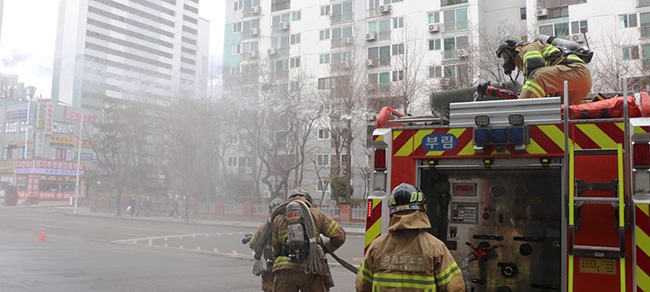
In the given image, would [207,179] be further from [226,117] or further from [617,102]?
[617,102]

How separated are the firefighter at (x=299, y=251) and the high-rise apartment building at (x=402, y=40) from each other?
55.4 ft

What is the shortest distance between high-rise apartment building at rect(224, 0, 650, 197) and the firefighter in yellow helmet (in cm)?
1690

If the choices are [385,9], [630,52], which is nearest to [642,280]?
[630,52]

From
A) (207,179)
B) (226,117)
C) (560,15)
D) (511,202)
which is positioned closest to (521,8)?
(560,15)

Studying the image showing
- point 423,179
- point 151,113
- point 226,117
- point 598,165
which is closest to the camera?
point 598,165

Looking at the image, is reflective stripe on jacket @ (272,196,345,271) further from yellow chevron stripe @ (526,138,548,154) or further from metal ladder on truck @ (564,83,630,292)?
metal ladder on truck @ (564,83,630,292)

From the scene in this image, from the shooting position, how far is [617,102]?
12.3ft

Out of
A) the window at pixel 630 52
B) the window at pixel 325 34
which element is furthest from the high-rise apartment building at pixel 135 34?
the window at pixel 630 52

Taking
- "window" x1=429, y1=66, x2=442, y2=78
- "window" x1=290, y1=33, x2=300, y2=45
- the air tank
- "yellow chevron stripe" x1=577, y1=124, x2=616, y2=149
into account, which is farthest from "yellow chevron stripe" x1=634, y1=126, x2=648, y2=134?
"window" x1=290, y1=33, x2=300, y2=45

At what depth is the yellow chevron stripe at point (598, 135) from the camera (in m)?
3.50

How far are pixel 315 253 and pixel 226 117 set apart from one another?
2724 centimetres

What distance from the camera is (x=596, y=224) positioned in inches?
132

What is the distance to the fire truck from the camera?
3.31 metres

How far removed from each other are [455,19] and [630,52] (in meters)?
13.8
